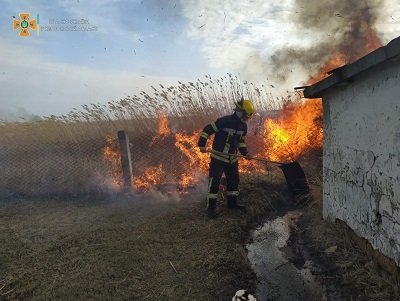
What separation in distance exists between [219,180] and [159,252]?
2155mm

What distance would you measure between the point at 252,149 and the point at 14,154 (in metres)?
6.85

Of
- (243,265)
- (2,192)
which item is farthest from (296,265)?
(2,192)

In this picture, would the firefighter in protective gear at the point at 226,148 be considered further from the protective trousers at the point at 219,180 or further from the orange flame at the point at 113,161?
the orange flame at the point at 113,161

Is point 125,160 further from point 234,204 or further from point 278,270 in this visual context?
point 278,270

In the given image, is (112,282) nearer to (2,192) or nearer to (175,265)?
(175,265)

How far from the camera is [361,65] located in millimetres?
3742

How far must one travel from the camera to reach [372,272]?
3.74 metres

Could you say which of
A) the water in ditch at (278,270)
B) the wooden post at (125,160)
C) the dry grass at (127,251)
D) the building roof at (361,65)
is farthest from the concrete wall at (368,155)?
the wooden post at (125,160)

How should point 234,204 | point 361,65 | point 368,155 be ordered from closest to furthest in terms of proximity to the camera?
point 361,65
point 368,155
point 234,204

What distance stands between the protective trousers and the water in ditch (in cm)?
91

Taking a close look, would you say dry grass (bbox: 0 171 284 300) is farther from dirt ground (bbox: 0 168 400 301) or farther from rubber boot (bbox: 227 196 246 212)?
rubber boot (bbox: 227 196 246 212)

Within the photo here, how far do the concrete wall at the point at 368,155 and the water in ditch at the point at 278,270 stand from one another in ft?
2.90

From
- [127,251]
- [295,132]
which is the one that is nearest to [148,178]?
[127,251]

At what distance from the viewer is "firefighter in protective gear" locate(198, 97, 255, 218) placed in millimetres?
6289
